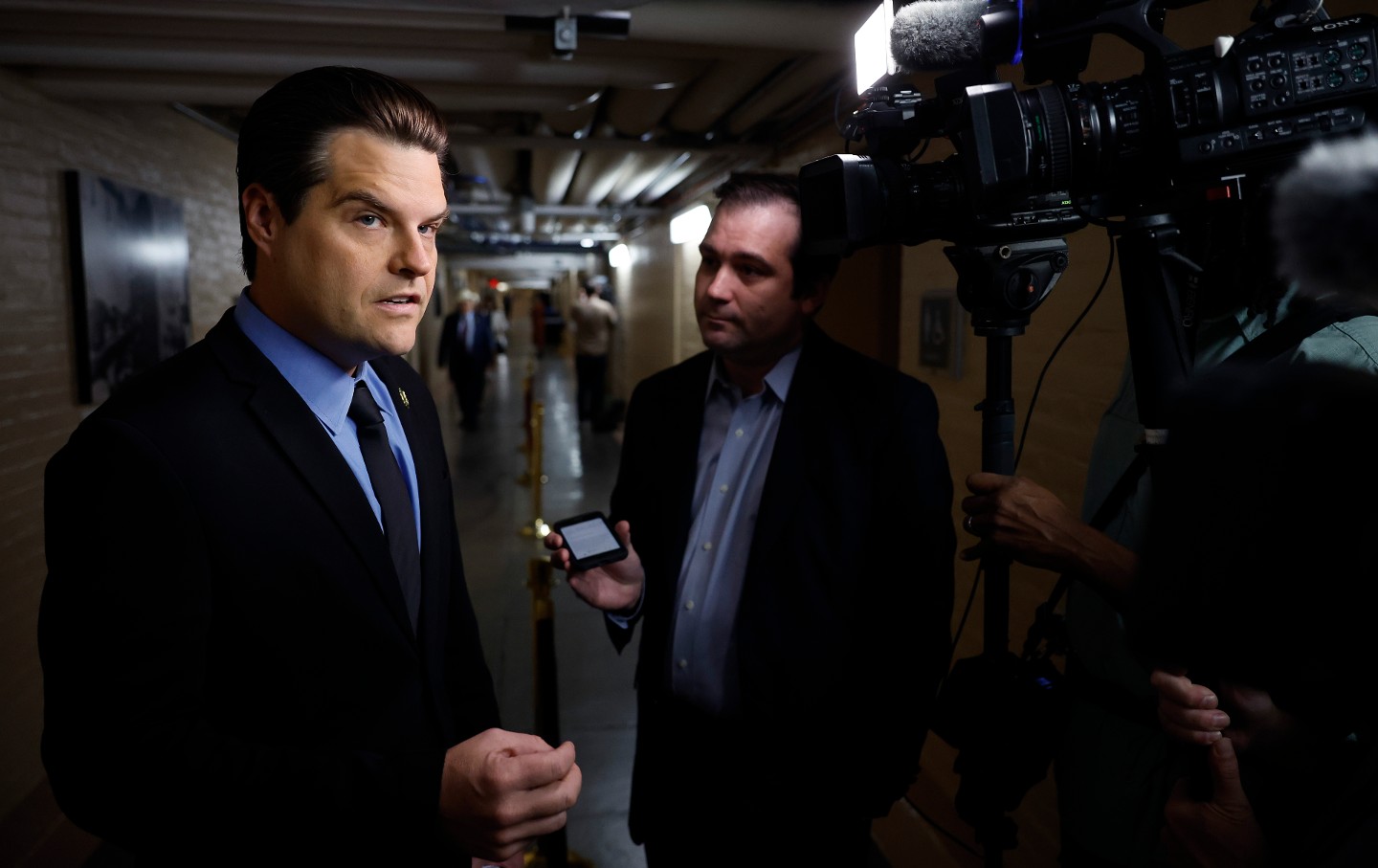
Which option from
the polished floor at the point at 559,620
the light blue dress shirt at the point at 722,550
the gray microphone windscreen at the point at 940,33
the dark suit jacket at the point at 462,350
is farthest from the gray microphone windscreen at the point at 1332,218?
the dark suit jacket at the point at 462,350

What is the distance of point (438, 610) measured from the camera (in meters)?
1.22

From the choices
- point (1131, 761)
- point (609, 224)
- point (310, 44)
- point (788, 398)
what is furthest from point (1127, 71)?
point (609, 224)

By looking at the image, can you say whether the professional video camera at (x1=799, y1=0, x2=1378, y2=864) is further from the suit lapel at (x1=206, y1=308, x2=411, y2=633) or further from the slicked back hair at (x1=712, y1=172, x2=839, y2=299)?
the suit lapel at (x1=206, y1=308, x2=411, y2=633)

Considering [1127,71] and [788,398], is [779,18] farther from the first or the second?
[788,398]

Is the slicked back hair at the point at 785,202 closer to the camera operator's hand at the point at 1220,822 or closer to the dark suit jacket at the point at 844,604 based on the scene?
the dark suit jacket at the point at 844,604

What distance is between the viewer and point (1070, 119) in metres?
1.11

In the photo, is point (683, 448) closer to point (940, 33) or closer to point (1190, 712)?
point (940, 33)

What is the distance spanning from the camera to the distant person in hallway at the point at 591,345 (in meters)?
9.45

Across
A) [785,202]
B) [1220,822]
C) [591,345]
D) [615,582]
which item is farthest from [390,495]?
[591,345]

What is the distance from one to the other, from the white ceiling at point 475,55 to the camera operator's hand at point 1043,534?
6.13 feet

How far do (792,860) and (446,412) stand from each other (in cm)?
1082

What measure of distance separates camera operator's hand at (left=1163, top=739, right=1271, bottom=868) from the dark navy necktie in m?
1.06

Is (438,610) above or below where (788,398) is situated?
below

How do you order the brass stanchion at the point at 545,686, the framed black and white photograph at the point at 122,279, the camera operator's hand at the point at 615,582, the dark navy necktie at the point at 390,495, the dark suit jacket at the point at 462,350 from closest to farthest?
the dark navy necktie at the point at 390,495 < the camera operator's hand at the point at 615,582 < the brass stanchion at the point at 545,686 < the framed black and white photograph at the point at 122,279 < the dark suit jacket at the point at 462,350
